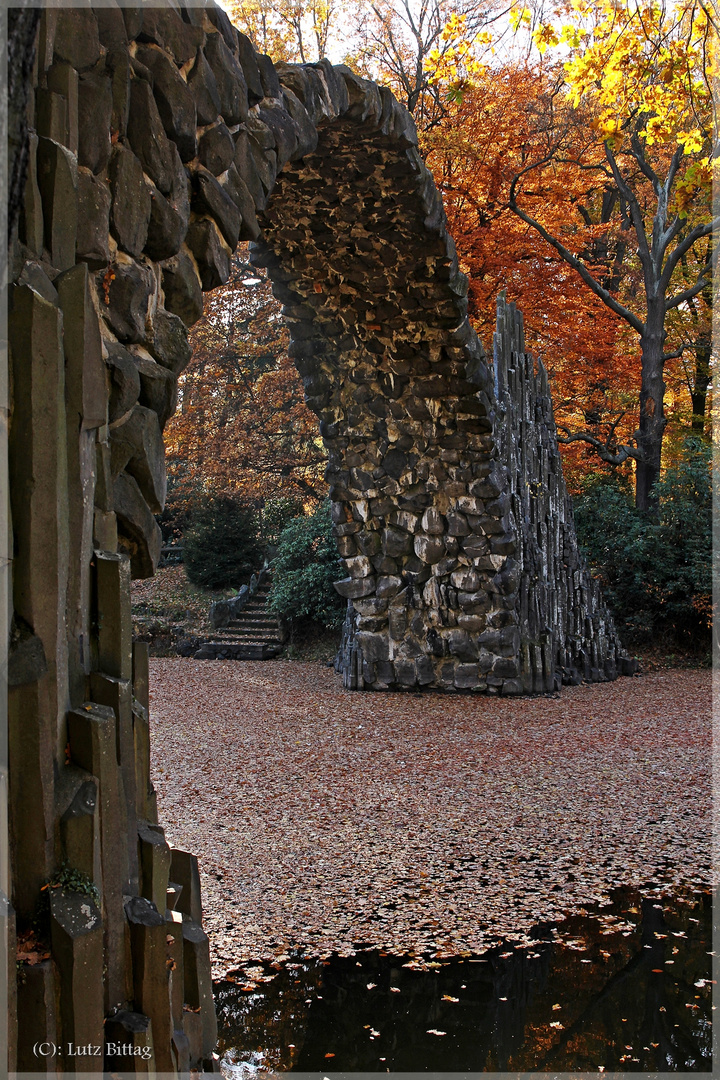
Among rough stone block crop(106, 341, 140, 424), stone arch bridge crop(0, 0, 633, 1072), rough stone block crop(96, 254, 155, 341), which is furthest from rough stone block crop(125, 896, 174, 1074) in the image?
rough stone block crop(96, 254, 155, 341)

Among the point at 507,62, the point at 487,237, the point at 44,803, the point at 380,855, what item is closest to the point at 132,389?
the point at 44,803

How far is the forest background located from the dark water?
760 cm

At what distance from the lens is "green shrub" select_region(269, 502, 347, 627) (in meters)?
10.5

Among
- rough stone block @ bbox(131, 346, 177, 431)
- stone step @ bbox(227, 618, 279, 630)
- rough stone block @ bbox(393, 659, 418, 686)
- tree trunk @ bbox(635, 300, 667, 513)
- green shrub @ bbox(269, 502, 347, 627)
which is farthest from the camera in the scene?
tree trunk @ bbox(635, 300, 667, 513)

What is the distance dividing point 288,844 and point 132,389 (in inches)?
89.3

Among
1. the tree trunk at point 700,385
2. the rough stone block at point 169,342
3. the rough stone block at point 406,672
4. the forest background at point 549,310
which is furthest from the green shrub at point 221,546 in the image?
the rough stone block at point 169,342

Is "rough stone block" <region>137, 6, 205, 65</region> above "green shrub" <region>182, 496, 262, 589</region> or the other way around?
above

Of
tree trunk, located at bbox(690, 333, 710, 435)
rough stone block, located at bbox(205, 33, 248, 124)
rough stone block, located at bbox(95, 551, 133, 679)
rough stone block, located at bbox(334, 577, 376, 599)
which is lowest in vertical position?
rough stone block, located at bbox(334, 577, 376, 599)

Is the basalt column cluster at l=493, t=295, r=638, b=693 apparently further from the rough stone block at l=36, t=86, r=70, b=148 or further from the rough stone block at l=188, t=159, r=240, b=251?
the rough stone block at l=36, t=86, r=70, b=148

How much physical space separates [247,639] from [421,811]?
283 inches

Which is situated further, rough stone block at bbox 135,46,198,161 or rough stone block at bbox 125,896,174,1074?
rough stone block at bbox 135,46,198,161

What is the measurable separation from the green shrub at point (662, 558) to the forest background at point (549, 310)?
0.02 m

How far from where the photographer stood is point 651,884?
11.1 ft

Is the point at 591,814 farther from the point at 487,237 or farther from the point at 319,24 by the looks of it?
the point at 319,24
